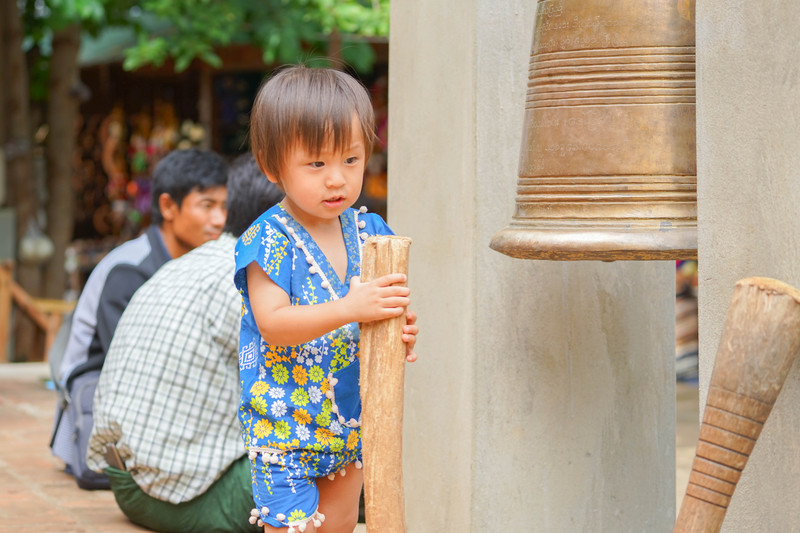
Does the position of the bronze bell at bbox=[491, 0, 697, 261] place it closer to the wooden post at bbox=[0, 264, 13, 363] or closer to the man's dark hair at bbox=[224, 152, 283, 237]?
the man's dark hair at bbox=[224, 152, 283, 237]

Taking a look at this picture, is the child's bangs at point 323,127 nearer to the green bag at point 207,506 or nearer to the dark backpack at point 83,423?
the green bag at point 207,506

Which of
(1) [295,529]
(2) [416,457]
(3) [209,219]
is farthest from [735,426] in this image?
(3) [209,219]

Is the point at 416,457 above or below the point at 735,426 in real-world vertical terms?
below

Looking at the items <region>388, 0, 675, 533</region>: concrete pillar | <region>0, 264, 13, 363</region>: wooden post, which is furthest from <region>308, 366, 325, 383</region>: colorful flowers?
<region>0, 264, 13, 363</region>: wooden post

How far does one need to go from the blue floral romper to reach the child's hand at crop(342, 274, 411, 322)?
0.25m

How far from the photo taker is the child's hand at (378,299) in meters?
2.15

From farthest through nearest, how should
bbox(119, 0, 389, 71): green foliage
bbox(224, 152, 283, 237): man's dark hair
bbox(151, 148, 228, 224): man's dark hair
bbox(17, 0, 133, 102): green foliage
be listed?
bbox(17, 0, 133, 102): green foliage → bbox(119, 0, 389, 71): green foliage → bbox(151, 148, 228, 224): man's dark hair → bbox(224, 152, 283, 237): man's dark hair

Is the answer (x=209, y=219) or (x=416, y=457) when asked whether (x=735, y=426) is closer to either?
(x=416, y=457)

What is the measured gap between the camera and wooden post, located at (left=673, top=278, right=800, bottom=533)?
1938mm

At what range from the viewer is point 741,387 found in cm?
195

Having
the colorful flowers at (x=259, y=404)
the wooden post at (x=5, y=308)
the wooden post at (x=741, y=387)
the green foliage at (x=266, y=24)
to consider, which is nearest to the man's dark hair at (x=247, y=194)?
the colorful flowers at (x=259, y=404)

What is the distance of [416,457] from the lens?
10.9 feet

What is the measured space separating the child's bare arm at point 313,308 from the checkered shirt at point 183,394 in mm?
1387

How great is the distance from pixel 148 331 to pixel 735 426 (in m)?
2.34
